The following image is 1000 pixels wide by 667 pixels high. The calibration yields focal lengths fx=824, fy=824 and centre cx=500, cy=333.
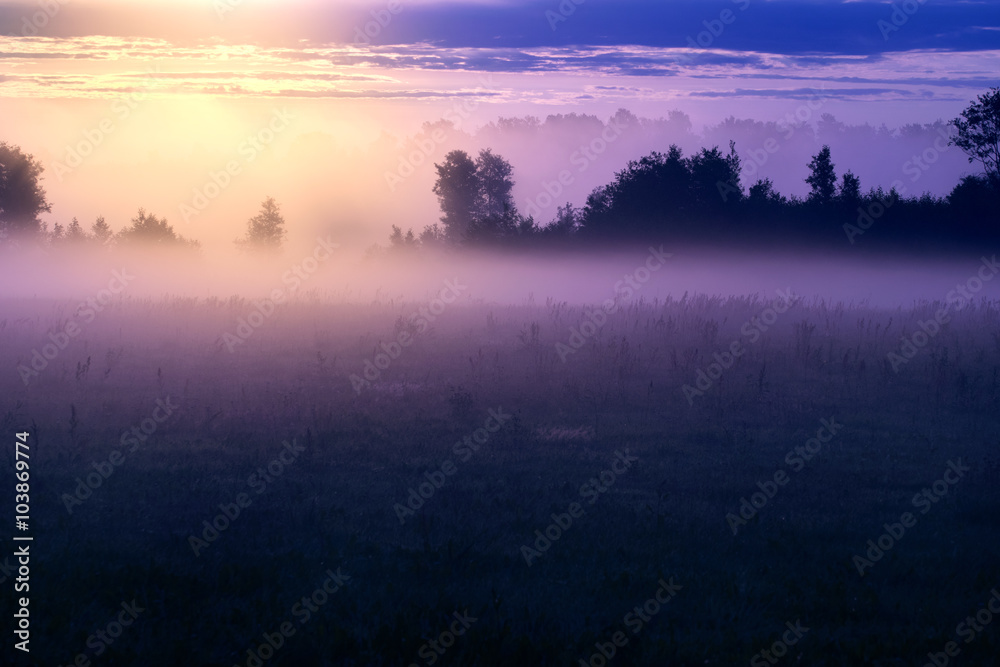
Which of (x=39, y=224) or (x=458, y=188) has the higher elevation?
(x=458, y=188)

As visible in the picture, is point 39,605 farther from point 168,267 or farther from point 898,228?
point 168,267

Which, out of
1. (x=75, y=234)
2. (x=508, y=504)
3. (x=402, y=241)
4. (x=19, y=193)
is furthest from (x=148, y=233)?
(x=508, y=504)

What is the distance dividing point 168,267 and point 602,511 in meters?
53.4

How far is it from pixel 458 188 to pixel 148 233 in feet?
82.2

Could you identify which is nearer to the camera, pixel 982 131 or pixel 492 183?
pixel 982 131

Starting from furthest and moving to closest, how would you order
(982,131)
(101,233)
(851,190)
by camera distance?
(101,233) → (851,190) → (982,131)

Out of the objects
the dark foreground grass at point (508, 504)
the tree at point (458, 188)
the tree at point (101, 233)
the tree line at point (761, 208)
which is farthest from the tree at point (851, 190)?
the tree at point (101, 233)

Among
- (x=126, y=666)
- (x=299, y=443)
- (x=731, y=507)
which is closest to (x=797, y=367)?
(x=731, y=507)

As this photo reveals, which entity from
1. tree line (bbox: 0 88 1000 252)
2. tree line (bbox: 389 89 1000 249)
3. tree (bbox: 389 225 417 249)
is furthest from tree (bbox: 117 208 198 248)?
tree line (bbox: 389 89 1000 249)

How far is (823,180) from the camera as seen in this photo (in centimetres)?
3831

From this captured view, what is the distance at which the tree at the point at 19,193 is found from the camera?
58.7 m

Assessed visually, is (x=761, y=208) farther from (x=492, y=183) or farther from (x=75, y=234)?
(x=75, y=234)

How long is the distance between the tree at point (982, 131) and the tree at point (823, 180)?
26.1 ft

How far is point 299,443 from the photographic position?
10.8 metres
